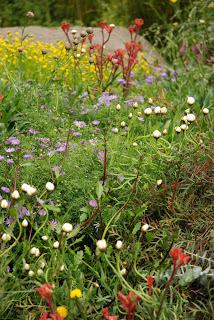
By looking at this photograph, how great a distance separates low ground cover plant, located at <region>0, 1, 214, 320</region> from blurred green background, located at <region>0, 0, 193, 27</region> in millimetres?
3864

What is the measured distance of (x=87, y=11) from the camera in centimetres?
828

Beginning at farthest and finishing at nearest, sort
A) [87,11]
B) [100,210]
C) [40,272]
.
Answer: [87,11]
[100,210]
[40,272]

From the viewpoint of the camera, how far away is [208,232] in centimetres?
268

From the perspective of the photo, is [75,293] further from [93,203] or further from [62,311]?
[93,203]

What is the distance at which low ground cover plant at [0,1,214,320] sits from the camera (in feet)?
7.64

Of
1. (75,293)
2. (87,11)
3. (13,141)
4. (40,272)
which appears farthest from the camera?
(87,11)

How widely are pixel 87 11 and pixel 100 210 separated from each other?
6.02 meters

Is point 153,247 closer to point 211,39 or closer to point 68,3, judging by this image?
point 211,39

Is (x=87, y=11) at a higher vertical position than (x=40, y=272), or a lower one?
lower

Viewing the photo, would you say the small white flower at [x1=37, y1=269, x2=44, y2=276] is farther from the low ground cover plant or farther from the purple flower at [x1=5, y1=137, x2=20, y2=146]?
the purple flower at [x1=5, y1=137, x2=20, y2=146]

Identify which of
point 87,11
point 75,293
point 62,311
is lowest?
point 87,11

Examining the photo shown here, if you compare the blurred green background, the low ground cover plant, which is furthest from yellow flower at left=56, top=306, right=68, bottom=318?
the blurred green background

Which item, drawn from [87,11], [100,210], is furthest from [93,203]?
[87,11]

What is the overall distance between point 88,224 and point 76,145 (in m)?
0.66
